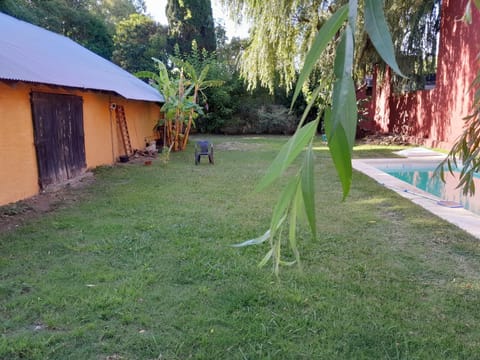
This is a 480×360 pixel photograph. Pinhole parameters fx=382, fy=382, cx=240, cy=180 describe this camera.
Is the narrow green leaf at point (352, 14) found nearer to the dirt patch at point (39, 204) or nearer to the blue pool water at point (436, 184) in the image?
the blue pool water at point (436, 184)

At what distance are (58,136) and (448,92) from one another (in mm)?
11706

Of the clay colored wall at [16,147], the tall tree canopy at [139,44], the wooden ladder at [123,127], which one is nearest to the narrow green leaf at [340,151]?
the clay colored wall at [16,147]

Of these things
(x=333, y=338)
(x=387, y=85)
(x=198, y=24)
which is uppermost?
(x=198, y=24)

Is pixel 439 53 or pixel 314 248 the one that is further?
pixel 439 53

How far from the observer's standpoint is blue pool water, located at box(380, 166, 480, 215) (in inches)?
267

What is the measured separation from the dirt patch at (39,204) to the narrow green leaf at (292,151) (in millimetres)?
5169

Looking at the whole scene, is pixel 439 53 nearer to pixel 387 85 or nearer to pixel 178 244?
pixel 387 85

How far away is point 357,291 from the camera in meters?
3.38

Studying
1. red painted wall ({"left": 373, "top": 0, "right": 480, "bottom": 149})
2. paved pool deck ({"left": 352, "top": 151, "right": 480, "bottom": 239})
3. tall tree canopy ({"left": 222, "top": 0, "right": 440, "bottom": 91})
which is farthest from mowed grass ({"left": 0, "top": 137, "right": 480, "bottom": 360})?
tall tree canopy ({"left": 222, "top": 0, "right": 440, "bottom": 91})

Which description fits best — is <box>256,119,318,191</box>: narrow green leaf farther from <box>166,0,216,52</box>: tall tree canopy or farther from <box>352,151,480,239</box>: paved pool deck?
<box>166,0,216,52</box>: tall tree canopy

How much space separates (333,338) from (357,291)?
2.61 feet

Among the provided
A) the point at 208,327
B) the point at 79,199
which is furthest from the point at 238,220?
the point at 79,199

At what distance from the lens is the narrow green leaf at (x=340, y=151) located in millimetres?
797

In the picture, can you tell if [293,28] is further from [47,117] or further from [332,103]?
[332,103]
